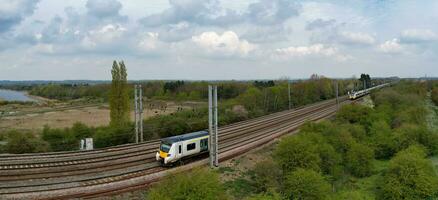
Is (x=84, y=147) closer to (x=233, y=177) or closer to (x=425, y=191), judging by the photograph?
(x=233, y=177)

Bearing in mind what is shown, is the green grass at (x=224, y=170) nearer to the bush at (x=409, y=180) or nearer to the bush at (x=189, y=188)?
the bush at (x=189, y=188)

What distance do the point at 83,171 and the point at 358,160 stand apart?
2419cm

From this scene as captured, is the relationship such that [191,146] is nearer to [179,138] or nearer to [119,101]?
[179,138]

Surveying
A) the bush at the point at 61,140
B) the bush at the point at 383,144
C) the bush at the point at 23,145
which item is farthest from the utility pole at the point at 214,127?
the bush at the point at 383,144

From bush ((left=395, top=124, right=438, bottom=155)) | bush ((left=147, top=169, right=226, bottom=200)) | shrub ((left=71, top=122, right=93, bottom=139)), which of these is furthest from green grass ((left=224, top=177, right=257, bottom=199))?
bush ((left=395, top=124, right=438, bottom=155))

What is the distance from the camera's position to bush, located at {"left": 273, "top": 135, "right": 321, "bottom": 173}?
92.3 feet

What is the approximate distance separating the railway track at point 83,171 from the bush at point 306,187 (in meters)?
7.85

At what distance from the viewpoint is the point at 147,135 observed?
141 feet

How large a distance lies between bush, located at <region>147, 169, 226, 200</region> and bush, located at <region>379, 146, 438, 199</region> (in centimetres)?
1660

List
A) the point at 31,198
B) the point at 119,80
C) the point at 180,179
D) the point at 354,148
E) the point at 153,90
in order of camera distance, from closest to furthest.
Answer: the point at 180,179 → the point at 31,198 → the point at 354,148 → the point at 119,80 → the point at 153,90

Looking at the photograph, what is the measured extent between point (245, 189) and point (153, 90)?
136464 millimetres

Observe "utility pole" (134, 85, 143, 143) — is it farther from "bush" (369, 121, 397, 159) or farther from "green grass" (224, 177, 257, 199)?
"bush" (369, 121, 397, 159)

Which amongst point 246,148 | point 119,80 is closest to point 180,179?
point 246,148

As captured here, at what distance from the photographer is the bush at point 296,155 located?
28.1 meters
